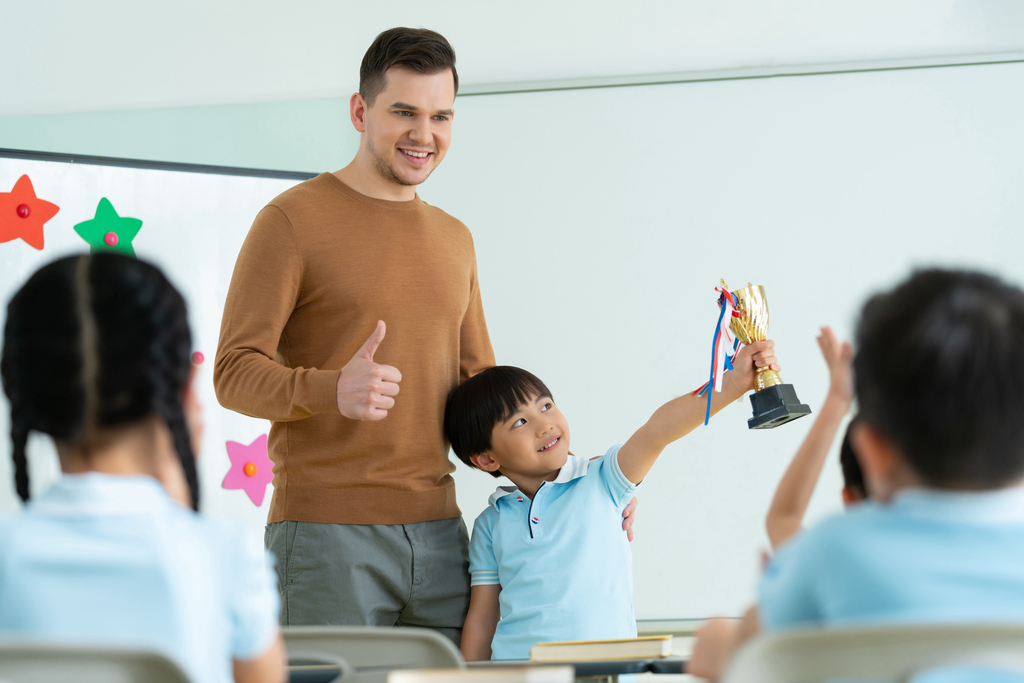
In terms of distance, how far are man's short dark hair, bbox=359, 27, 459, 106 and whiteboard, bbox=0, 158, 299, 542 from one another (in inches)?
46.1

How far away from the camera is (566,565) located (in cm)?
176

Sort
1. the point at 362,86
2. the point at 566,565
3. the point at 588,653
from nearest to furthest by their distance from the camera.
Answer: the point at 588,653 < the point at 566,565 < the point at 362,86

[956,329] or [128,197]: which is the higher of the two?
[128,197]

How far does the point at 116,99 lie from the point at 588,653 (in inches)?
111

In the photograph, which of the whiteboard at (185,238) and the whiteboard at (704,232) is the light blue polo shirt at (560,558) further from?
the whiteboard at (185,238)

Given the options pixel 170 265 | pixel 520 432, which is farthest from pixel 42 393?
pixel 170 265

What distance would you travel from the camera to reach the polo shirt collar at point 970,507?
0.72 meters

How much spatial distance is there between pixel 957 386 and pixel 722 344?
91cm

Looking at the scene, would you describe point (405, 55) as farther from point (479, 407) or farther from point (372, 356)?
point (479, 407)

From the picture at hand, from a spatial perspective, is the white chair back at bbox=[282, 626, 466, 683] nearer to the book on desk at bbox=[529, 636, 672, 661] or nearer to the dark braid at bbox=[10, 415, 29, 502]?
the book on desk at bbox=[529, 636, 672, 661]

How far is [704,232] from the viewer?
2879mm

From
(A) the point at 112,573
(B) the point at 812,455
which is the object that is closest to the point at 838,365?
(B) the point at 812,455

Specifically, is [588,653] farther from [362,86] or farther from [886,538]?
[362,86]

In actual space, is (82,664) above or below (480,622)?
above
